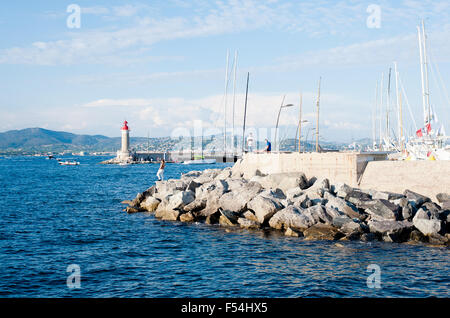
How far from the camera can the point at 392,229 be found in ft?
55.9

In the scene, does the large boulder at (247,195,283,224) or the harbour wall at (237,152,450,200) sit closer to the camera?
the large boulder at (247,195,283,224)

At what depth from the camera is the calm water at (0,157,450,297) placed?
1170cm

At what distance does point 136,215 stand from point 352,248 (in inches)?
533

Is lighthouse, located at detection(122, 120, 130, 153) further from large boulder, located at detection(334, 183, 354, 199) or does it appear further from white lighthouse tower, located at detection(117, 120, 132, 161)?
large boulder, located at detection(334, 183, 354, 199)

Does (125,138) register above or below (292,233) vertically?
above

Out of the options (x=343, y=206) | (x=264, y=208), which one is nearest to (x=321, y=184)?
(x=343, y=206)

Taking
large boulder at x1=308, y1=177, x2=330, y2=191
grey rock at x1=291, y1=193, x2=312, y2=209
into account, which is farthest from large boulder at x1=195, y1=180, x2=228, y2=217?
large boulder at x1=308, y1=177, x2=330, y2=191

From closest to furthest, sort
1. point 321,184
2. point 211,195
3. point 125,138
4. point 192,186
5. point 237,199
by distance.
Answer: point 237,199 < point 321,184 < point 211,195 < point 192,186 < point 125,138

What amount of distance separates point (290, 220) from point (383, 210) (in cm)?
410

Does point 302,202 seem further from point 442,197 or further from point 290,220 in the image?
point 442,197

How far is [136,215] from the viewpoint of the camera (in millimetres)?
25000

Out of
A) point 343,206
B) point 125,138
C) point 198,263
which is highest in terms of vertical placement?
point 125,138

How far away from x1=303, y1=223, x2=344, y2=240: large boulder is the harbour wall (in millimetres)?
6565
